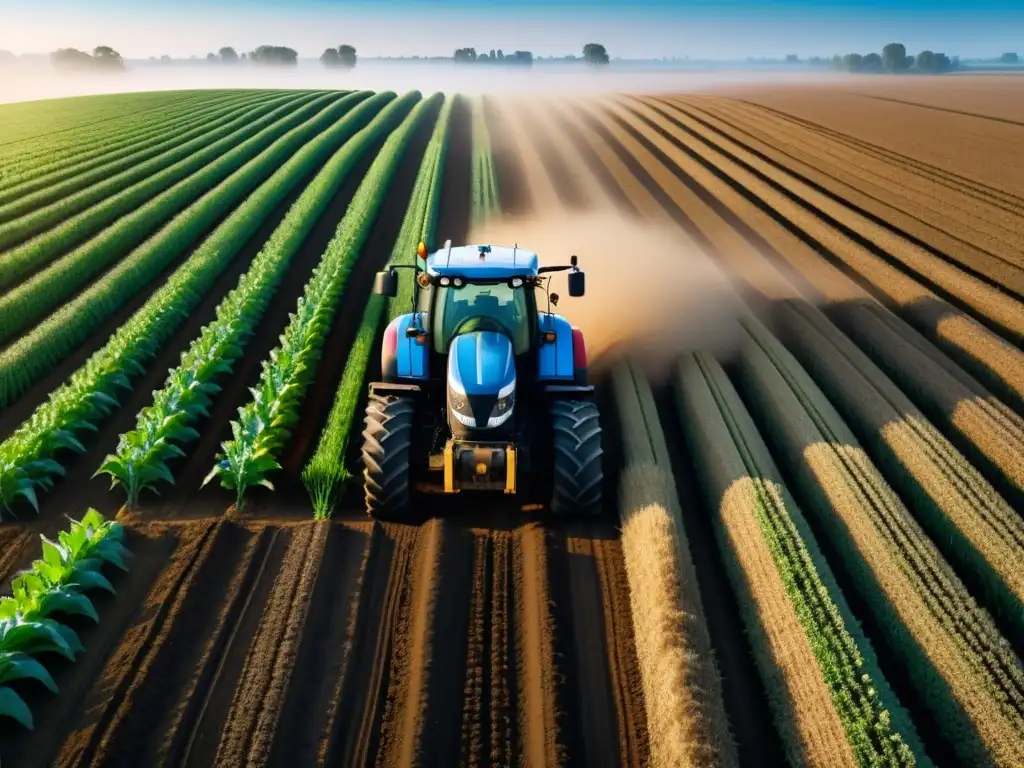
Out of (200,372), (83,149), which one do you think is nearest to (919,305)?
(200,372)

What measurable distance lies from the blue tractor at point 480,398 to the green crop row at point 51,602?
7.71 feet

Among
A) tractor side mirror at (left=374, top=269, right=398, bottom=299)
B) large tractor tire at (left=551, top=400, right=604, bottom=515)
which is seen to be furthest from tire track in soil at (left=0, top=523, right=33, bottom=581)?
large tractor tire at (left=551, top=400, right=604, bottom=515)

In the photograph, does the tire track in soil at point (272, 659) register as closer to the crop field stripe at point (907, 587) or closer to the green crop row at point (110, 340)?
the green crop row at point (110, 340)

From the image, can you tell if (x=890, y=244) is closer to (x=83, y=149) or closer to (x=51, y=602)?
(x=51, y=602)

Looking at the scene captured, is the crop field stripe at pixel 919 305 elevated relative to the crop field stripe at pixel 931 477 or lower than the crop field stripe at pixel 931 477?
elevated

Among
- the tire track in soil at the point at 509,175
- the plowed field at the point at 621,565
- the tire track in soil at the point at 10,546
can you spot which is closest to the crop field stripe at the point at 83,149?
the plowed field at the point at 621,565

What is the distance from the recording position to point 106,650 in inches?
241

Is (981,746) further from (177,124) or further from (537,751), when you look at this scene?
(177,124)

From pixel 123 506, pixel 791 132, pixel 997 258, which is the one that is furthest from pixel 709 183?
pixel 123 506

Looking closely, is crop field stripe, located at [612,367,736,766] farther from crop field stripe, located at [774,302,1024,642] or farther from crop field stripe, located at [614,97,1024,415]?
crop field stripe, located at [614,97,1024,415]

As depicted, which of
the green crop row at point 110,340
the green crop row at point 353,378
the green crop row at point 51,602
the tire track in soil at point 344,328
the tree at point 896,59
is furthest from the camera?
the tree at point 896,59

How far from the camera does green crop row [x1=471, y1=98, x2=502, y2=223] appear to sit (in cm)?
2009

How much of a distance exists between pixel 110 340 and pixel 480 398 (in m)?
6.92

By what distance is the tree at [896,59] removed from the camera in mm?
114812
